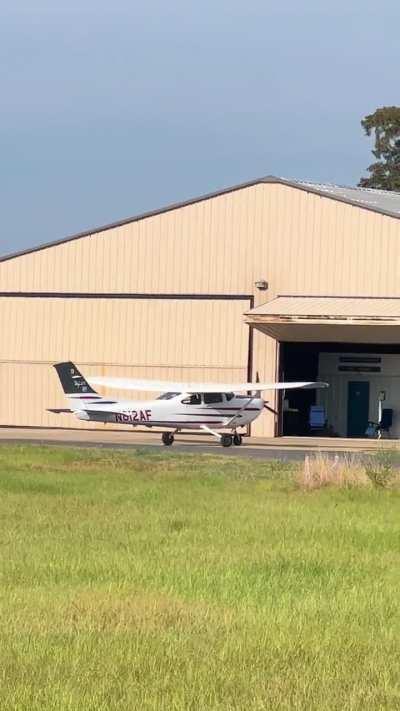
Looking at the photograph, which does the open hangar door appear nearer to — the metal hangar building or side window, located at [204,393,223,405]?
the metal hangar building

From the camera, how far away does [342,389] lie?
54.2 meters

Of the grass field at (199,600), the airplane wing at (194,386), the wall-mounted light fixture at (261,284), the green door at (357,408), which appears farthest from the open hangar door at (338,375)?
the grass field at (199,600)

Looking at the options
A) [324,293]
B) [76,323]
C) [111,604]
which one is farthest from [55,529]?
A: [76,323]

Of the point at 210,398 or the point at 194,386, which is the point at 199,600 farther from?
the point at 194,386

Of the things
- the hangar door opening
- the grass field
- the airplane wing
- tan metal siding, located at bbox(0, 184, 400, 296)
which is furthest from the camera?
the hangar door opening

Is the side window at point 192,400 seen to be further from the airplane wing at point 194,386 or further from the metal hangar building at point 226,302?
the metal hangar building at point 226,302

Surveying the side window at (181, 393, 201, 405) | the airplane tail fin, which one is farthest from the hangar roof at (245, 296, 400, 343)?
the airplane tail fin

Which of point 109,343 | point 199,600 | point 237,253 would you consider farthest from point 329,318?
point 199,600

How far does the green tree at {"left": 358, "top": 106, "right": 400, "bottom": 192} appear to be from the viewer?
90.1m

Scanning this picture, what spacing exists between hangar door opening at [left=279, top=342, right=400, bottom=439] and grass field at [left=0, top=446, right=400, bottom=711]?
31.2m

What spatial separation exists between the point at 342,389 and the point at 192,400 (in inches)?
500

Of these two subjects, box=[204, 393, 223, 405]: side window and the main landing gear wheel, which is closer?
the main landing gear wheel

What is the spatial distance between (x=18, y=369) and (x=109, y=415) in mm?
9004

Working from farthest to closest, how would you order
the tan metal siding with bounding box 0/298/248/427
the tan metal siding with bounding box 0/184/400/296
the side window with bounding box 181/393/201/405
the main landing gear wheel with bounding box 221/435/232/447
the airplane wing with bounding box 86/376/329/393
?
the tan metal siding with bounding box 0/298/248/427 < the tan metal siding with bounding box 0/184/400/296 < the airplane wing with bounding box 86/376/329/393 < the side window with bounding box 181/393/201/405 < the main landing gear wheel with bounding box 221/435/232/447
